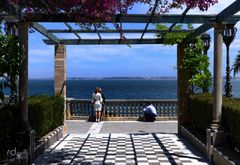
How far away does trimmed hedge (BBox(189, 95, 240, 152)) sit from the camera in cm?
845

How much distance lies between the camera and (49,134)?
11.8 meters

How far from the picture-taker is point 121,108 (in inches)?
742

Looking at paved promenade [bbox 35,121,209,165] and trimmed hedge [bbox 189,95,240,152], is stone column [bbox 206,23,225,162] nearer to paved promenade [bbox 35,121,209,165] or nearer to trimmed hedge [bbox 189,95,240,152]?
trimmed hedge [bbox 189,95,240,152]

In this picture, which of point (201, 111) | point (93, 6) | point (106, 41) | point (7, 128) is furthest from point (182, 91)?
point (93, 6)

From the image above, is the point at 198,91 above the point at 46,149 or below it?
above

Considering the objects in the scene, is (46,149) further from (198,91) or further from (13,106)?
(198,91)

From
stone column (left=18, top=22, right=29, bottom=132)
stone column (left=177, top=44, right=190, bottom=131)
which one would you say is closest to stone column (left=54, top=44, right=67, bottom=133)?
stone column (left=177, top=44, right=190, bottom=131)

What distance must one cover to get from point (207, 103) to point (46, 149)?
4.04 meters

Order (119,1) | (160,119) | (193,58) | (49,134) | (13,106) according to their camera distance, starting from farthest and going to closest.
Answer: (160,119), (193,58), (49,134), (13,106), (119,1)

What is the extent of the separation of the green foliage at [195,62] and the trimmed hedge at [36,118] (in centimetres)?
394

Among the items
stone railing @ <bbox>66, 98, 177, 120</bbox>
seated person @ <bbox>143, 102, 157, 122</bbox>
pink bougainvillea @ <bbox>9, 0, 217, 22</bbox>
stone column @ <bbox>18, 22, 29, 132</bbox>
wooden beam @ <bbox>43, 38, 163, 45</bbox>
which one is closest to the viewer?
pink bougainvillea @ <bbox>9, 0, 217, 22</bbox>

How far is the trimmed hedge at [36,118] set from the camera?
7.99 metres

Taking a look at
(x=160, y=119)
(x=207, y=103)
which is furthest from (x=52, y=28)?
(x=160, y=119)

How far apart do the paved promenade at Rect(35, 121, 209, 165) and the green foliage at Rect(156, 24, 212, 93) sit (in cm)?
174
